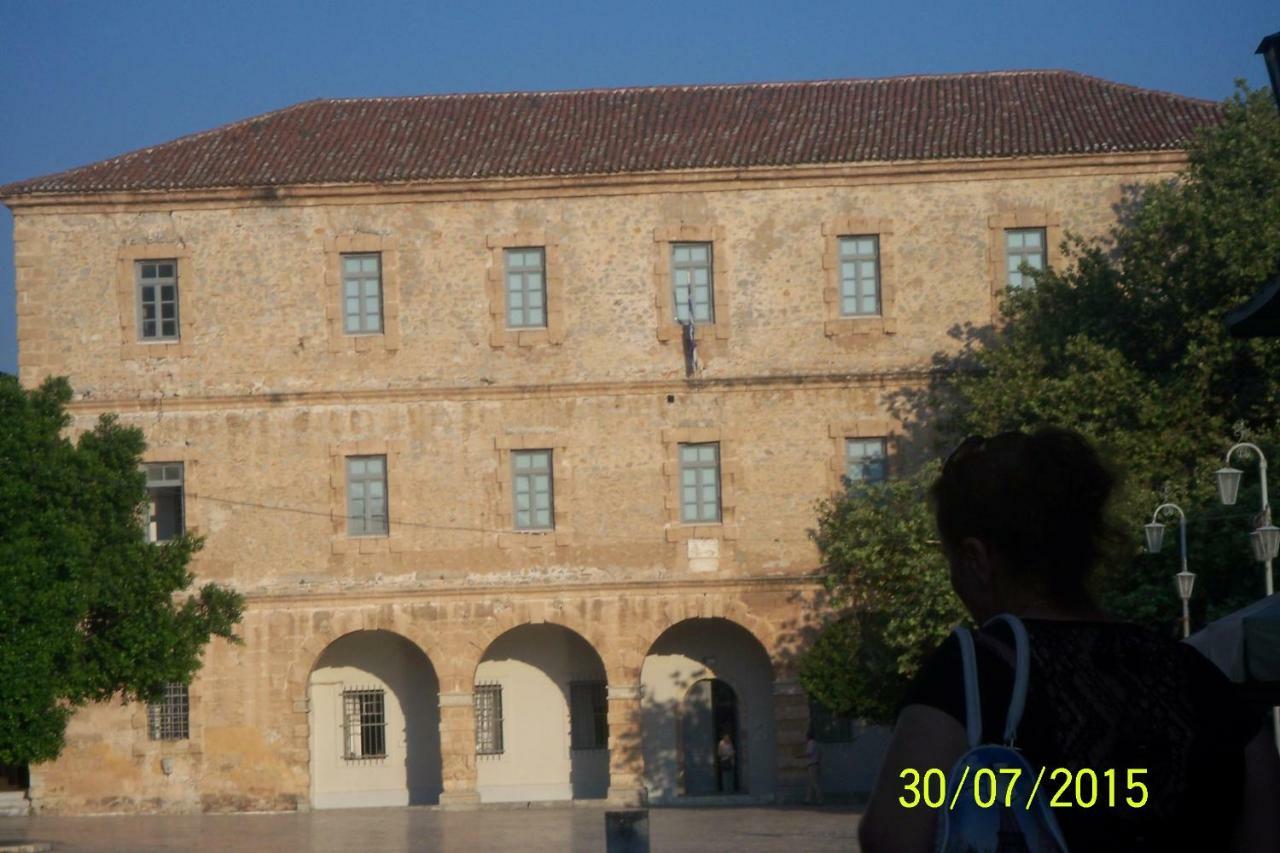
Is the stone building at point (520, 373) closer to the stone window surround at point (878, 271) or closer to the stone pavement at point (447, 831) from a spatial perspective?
the stone window surround at point (878, 271)

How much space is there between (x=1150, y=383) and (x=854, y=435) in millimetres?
6606

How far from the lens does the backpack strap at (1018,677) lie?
9.57 feet

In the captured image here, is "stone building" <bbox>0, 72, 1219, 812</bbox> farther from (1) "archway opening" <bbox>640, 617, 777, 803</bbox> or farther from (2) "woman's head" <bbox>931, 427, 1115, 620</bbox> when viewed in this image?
(2) "woman's head" <bbox>931, 427, 1115, 620</bbox>

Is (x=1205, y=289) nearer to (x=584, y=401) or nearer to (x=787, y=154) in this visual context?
(x=787, y=154)

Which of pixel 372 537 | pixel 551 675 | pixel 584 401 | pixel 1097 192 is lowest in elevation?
pixel 551 675

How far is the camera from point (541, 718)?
121 ft

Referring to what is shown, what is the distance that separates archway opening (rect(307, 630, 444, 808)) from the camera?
36.7 metres

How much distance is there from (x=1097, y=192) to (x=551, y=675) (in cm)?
1276

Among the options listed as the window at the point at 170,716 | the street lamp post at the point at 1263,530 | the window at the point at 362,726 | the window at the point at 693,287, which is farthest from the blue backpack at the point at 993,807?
the window at the point at 362,726

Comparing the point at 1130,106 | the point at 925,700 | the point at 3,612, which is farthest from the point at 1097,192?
the point at 925,700

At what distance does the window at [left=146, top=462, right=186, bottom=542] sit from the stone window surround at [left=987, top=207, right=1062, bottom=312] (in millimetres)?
14299

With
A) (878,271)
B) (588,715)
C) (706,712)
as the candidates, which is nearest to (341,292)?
(588,715)

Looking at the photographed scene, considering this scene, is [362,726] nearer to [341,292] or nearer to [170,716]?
[170,716]

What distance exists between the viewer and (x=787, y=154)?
3544 cm
